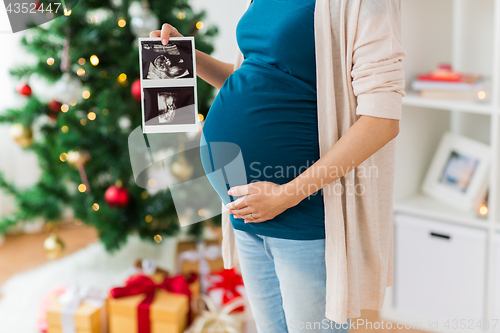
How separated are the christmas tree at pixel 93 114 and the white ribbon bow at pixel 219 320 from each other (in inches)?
18.7

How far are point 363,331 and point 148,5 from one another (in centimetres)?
140

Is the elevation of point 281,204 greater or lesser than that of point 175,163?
greater

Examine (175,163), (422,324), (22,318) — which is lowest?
(422,324)

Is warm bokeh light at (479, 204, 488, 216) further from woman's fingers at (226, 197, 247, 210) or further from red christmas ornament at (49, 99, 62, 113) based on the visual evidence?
red christmas ornament at (49, 99, 62, 113)

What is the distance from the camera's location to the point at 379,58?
64cm

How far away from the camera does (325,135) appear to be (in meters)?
0.72

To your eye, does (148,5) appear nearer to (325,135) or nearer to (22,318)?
(325,135)

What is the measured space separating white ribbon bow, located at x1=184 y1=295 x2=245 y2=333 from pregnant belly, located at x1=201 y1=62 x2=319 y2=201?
764mm

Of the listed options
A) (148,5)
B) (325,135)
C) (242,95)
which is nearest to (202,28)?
(148,5)

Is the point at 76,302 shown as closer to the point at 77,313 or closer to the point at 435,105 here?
the point at 77,313

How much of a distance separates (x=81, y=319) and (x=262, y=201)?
3.28 ft

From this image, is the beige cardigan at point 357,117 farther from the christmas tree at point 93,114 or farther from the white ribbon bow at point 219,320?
the christmas tree at point 93,114

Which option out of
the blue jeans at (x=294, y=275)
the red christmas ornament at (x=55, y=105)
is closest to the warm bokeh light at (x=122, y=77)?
the red christmas ornament at (x=55, y=105)

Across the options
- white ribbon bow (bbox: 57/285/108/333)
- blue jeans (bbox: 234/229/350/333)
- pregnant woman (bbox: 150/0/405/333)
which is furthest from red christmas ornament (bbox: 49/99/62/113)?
blue jeans (bbox: 234/229/350/333)
